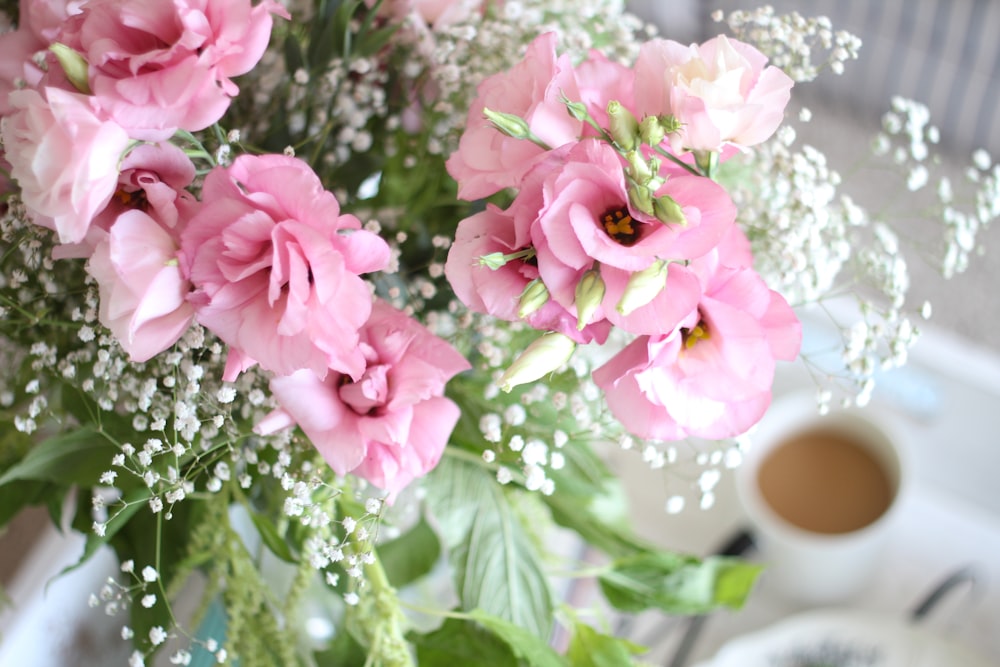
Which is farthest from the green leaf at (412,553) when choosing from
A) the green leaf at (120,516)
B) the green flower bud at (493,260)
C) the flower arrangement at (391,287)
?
the green flower bud at (493,260)

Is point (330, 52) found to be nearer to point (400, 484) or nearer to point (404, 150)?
point (404, 150)

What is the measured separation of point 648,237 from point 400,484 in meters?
0.13

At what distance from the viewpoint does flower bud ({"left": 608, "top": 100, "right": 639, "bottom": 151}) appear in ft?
0.91

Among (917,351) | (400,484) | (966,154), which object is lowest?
(966,154)

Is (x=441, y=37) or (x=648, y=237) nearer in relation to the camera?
(x=648, y=237)

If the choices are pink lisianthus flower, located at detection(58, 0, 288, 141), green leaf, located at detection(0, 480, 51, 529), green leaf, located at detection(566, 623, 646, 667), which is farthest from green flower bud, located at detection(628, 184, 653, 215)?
green leaf, located at detection(0, 480, 51, 529)

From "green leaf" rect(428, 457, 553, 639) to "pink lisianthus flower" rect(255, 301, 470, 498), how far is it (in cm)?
11

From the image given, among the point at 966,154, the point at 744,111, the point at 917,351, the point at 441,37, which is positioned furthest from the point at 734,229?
the point at 966,154

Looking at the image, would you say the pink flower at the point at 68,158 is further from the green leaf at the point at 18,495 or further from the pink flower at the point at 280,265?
the green leaf at the point at 18,495

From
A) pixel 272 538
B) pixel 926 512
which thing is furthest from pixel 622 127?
pixel 926 512

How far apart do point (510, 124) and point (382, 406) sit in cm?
11

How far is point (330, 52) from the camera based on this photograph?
1.38 ft

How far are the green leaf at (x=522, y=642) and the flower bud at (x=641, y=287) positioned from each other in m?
0.19

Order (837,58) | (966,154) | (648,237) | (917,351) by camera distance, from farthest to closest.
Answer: (966,154) → (917,351) → (837,58) → (648,237)
